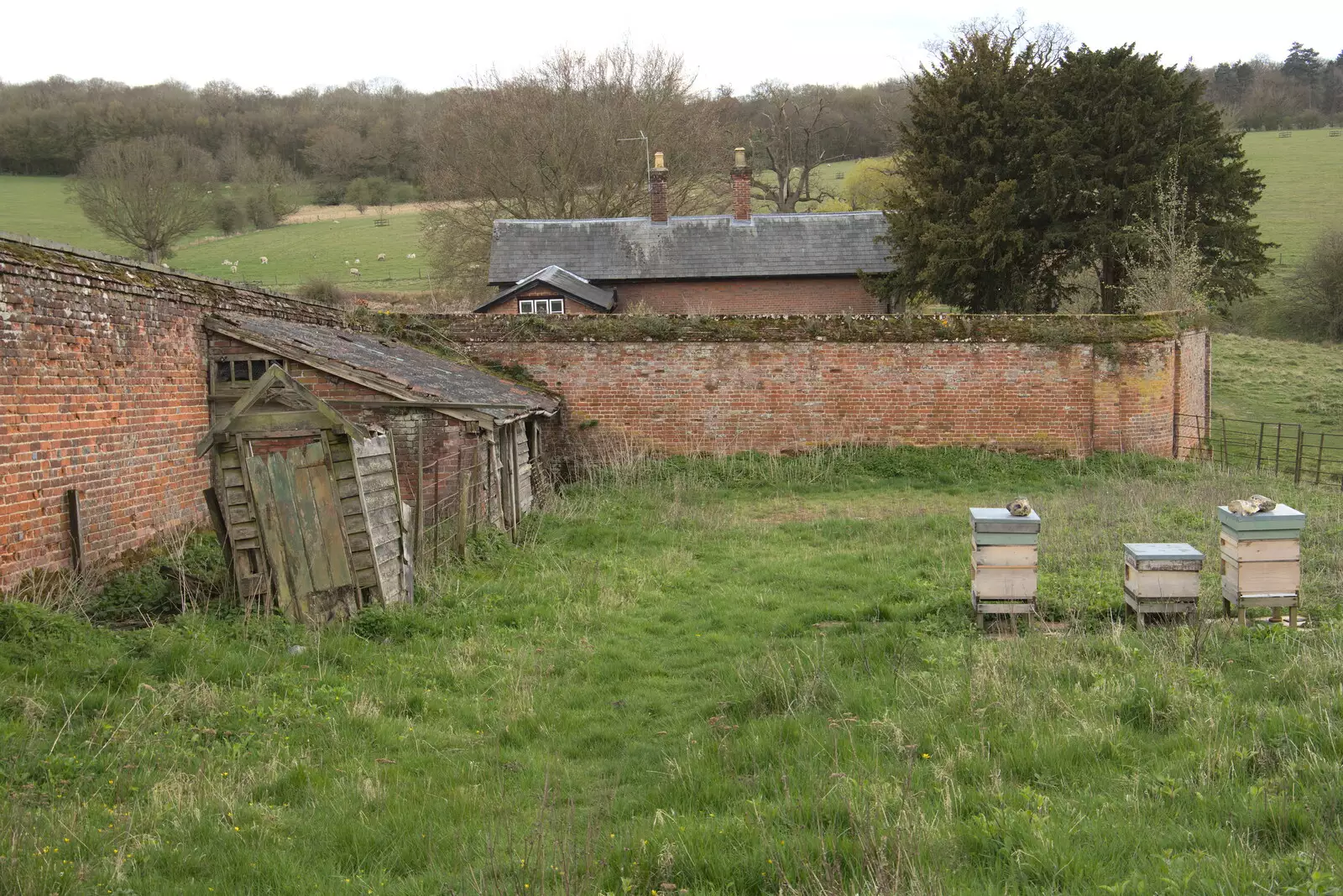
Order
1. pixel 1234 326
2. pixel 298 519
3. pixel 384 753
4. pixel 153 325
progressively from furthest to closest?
pixel 1234 326 < pixel 153 325 < pixel 298 519 < pixel 384 753

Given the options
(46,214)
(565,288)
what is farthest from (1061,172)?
(46,214)

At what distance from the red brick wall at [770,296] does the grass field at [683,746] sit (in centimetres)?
2079

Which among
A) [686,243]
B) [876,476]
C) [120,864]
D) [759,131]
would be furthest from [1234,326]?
[120,864]

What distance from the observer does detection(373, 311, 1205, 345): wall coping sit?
63.5 feet

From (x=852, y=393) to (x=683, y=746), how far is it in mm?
14330

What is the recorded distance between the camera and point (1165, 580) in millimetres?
8156

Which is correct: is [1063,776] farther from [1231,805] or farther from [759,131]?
[759,131]

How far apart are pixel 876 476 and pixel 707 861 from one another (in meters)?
14.9

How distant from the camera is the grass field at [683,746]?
4.23m

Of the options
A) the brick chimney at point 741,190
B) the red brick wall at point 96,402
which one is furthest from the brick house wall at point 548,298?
the red brick wall at point 96,402

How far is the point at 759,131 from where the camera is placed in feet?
161

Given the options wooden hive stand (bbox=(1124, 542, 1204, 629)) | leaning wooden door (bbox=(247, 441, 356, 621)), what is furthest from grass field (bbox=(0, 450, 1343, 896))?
leaning wooden door (bbox=(247, 441, 356, 621))

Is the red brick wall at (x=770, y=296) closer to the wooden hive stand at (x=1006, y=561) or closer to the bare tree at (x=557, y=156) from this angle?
the bare tree at (x=557, y=156)

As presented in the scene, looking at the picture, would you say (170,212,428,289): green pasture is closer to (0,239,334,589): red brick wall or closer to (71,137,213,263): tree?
(71,137,213,263): tree
